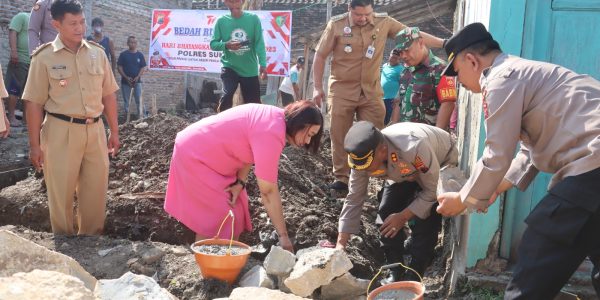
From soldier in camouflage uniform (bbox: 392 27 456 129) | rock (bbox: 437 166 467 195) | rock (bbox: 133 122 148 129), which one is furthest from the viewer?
rock (bbox: 133 122 148 129)

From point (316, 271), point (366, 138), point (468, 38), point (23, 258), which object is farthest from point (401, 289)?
point (23, 258)

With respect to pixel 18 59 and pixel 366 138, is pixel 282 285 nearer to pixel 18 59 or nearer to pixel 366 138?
pixel 366 138

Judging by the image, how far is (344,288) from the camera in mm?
3031

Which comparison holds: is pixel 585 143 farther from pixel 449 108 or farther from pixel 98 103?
pixel 98 103

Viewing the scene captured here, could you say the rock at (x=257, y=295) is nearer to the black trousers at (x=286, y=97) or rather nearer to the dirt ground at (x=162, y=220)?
the dirt ground at (x=162, y=220)

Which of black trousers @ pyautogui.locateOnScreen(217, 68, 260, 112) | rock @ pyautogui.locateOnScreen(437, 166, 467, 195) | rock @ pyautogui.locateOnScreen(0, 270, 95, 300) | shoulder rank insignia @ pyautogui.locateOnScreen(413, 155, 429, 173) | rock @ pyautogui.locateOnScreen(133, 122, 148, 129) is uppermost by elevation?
black trousers @ pyautogui.locateOnScreen(217, 68, 260, 112)

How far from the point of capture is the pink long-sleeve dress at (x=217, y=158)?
3.19 meters

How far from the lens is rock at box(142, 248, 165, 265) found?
137 inches

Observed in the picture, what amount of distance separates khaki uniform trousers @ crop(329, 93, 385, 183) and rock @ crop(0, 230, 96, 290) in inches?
125

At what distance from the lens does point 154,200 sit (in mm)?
5180

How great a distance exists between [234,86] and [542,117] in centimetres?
434

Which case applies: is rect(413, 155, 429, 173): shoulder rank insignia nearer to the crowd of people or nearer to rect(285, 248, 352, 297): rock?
the crowd of people

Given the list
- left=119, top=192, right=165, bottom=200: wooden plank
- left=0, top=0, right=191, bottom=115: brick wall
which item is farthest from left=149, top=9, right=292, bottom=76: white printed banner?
left=119, top=192, right=165, bottom=200: wooden plank

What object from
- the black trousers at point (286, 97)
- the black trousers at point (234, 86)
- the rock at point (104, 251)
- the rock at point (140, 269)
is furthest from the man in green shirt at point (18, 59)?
the black trousers at point (286, 97)
